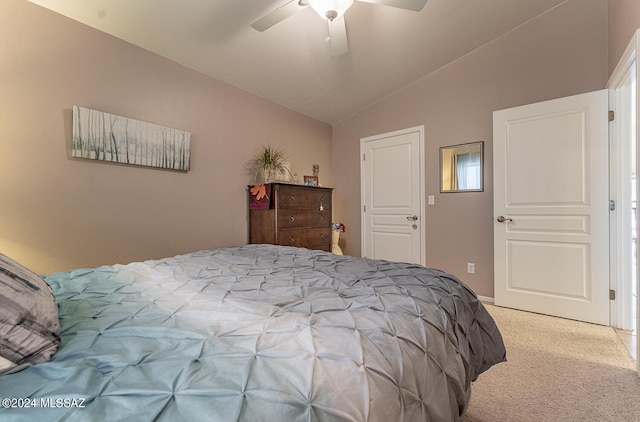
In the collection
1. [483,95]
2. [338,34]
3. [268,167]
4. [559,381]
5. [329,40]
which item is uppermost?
[329,40]

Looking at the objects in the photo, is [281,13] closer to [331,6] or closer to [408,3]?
[331,6]

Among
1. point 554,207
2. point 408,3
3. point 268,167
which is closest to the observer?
point 408,3

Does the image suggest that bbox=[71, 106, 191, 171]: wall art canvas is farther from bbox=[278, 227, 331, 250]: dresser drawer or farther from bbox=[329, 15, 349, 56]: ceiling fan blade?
bbox=[329, 15, 349, 56]: ceiling fan blade

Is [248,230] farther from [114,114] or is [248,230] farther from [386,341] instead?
[386,341]

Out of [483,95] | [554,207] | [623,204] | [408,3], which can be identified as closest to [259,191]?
[408,3]

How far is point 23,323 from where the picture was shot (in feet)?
2.05

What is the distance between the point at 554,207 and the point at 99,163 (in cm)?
407

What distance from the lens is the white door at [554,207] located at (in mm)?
2508

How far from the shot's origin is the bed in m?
0.50

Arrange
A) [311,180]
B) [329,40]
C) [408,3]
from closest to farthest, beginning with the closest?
[408,3] → [329,40] → [311,180]

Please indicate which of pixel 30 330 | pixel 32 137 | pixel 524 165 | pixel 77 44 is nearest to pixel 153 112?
pixel 77 44

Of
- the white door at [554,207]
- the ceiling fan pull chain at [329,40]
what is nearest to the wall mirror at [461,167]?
the white door at [554,207]

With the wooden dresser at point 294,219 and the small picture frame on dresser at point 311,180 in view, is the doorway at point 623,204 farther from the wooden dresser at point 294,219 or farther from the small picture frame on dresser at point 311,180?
the small picture frame on dresser at point 311,180

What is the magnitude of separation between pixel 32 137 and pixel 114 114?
1.79 ft
